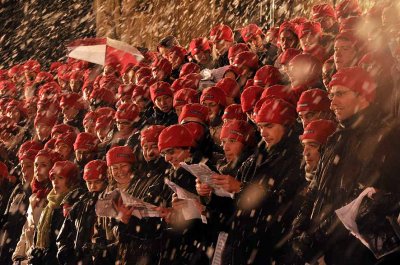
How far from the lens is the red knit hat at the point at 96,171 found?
6332 mm

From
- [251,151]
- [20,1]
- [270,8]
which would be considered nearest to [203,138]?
[251,151]

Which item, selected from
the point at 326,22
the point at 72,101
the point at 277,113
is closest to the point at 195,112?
the point at 277,113

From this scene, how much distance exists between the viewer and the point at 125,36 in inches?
595

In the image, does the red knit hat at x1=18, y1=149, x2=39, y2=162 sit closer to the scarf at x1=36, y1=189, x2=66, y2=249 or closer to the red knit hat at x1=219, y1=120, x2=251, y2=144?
the scarf at x1=36, y1=189, x2=66, y2=249

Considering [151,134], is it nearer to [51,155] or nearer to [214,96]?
[214,96]

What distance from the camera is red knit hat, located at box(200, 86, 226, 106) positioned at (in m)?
6.55

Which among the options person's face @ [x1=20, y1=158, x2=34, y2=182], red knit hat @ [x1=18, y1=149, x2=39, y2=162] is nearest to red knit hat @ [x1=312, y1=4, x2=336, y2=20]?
red knit hat @ [x1=18, y1=149, x2=39, y2=162]

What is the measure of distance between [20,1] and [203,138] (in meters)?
14.4

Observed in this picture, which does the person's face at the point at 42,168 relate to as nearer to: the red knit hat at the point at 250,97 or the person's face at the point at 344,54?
the red knit hat at the point at 250,97

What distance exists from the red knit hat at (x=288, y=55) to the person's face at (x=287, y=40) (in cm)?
57

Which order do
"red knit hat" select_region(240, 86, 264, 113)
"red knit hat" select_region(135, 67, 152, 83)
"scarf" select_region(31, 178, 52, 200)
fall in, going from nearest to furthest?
"red knit hat" select_region(240, 86, 264, 113)
"scarf" select_region(31, 178, 52, 200)
"red knit hat" select_region(135, 67, 152, 83)

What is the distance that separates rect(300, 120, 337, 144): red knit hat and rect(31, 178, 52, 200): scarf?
129 inches

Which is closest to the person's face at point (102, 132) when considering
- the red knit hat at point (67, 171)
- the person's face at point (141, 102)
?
the person's face at point (141, 102)

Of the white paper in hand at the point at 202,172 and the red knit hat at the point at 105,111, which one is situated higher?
the white paper in hand at the point at 202,172
